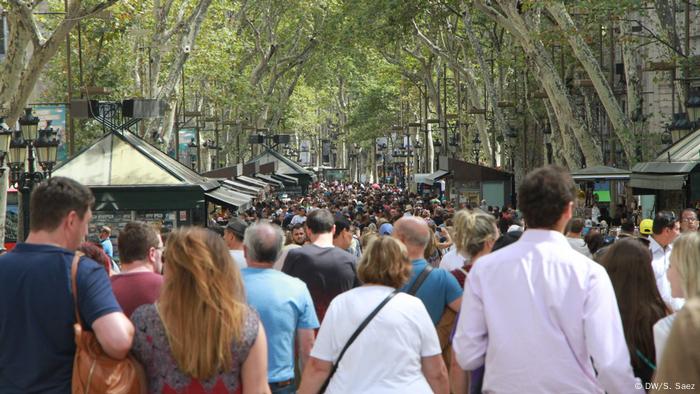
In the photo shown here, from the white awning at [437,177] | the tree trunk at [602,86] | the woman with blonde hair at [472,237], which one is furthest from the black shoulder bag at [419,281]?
the white awning at [437,177]

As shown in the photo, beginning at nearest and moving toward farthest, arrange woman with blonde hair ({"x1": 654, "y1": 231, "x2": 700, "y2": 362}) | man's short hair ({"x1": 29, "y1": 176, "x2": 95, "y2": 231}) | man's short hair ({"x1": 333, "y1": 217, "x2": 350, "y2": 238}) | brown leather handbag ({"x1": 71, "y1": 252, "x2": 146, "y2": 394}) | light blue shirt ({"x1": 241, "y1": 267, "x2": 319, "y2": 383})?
woman with blonde hair ({"x1": 654, "y1": 231, "x2": 700, "y2": 362}) < brown leather handbag ({"x1": 71, "y1": 252, "x2": 146, "y2": 394}) < man's short hair ({"x1": 29, "y1": 176, "x2": 95, "y2": 231}) < light blue shirt ({"x1": 241, "y1": 267, "x2": 319, "y2": 383}) < man's short hair ({"x1": 333, "y1": 217, "x2": 350, "y2": 238})

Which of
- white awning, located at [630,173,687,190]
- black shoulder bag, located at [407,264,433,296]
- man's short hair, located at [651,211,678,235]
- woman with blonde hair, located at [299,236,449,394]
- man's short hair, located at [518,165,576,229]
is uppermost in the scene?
white awning, located at [630,173,687,190]

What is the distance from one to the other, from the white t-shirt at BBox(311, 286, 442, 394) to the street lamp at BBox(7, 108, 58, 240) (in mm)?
13594

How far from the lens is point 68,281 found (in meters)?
4.47

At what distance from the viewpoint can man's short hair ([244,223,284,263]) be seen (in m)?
6.15

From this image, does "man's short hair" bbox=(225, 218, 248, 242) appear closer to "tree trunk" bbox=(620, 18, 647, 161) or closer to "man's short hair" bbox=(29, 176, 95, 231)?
"man's short hair" bbox=(29, 176, 95, 231)

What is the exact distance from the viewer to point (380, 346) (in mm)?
5062

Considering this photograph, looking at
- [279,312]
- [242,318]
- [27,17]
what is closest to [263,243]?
[279,312]

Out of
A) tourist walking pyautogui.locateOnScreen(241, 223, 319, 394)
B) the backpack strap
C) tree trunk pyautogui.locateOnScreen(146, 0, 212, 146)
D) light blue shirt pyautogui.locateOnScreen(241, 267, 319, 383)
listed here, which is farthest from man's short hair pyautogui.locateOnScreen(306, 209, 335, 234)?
tree trunk pyautogui.locateOnScreen(146, 0, 212, 146)

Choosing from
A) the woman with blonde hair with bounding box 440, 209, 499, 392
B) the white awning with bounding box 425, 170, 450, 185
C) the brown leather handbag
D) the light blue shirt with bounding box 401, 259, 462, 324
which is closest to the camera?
the brown leather handbag

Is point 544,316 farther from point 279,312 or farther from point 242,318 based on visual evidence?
point 279,312

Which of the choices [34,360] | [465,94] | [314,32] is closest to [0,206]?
[34,360]

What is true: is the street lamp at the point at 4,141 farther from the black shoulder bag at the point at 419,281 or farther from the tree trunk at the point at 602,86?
the black shoulder bag at the point at 419,281

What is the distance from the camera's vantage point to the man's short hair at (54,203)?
15.0 ft
